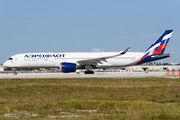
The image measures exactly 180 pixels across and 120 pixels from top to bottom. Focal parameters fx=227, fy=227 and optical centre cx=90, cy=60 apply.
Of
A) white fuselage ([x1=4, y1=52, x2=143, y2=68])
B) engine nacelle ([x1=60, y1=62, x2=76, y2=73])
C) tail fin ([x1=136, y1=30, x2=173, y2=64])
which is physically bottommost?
engine nacelle ([x1=60, y1=62, x2=76, y2=73])

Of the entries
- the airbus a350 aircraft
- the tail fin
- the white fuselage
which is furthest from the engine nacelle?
the tail fin

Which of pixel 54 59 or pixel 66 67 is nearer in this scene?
pixel 66 67

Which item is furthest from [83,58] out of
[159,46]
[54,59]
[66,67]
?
[159,46]

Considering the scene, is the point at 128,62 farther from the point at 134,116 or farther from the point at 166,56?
the point at 134,116

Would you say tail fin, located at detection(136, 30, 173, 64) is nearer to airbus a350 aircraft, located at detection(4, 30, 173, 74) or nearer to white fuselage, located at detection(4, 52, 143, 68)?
airbus a350 aircraft, located at detection(4, 30, 173, 74)

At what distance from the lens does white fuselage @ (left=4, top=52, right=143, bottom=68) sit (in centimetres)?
3994

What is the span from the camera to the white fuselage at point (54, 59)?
39938 mm

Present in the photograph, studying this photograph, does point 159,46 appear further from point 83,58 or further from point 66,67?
point 66,67

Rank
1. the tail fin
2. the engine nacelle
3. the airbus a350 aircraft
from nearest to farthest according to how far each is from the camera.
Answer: the engine nacelle, the airbus a350 aircraft, the tail fin

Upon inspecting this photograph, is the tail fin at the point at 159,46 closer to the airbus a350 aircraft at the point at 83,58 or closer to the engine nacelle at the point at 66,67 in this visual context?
the airbus a350 aircraft at the point at 83,58

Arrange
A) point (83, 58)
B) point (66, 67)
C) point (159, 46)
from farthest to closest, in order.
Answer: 1. point (83, 58)
2. point (159, 46)
3. point (66, 67)

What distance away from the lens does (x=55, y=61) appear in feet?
131

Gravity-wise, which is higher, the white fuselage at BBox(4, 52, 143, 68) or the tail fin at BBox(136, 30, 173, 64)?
the tail fin at BBox(136, 30, 173, 64)

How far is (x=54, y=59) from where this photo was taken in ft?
131
